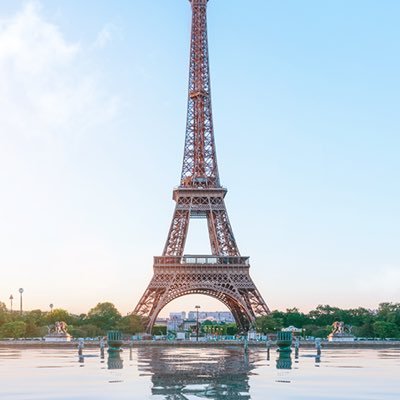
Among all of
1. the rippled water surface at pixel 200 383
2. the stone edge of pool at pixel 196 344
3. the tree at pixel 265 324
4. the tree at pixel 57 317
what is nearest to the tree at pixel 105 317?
the tree at pixel 57 317

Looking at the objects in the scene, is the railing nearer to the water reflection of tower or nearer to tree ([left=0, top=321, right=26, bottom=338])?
tree ([left=0, top=321, right=26, bottom=338])

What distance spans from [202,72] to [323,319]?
138ft

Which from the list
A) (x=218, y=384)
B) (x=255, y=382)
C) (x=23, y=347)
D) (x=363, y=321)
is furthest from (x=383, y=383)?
(x=363, y=321)

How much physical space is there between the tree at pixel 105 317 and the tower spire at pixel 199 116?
2326 cm

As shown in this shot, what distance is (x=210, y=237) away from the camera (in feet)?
299

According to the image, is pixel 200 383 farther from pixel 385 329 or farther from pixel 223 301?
pixel 223 301

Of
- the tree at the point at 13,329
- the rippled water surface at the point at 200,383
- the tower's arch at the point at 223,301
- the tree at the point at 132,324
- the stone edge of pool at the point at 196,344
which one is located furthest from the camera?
the tree at the point at 13,329

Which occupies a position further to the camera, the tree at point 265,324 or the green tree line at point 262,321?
the green tree line at point 262,321

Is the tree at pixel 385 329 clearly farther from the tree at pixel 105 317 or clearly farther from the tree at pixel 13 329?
the tree at pixel 13 329

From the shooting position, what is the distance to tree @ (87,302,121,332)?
3755 inches

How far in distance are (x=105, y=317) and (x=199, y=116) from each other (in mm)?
32922

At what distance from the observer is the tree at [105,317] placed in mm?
95375

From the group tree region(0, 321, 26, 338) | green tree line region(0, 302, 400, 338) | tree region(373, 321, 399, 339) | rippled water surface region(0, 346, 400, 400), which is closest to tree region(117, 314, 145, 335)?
green tree line region(0, 302, 400, 338)

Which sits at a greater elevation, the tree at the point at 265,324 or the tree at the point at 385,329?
the tree at the point at 265,324
